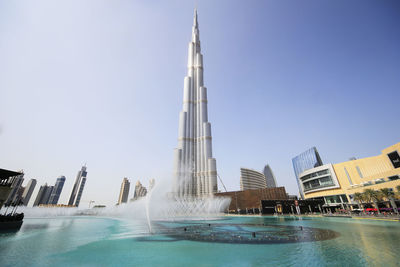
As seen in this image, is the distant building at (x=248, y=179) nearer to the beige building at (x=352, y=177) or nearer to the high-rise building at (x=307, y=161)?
the high-rise building at (x=307, y=161)

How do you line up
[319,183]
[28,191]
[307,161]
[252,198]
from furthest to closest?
[28,191], [307,161], [252,198], [319,183]

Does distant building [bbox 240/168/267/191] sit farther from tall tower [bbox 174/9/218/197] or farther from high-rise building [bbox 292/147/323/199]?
tall tower [bbox 174/9/218/197]

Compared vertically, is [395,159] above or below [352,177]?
above

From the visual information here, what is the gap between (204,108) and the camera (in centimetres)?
13688

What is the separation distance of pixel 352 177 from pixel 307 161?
288ft

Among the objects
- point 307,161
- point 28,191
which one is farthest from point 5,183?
point 28,191

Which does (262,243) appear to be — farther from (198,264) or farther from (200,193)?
(200,193)

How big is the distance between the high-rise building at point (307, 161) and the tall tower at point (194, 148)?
78020 mm

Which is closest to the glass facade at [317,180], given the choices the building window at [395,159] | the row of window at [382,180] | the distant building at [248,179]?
the row of window at [382,180]

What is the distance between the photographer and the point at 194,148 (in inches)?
5138

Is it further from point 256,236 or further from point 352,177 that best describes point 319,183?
point 256,236

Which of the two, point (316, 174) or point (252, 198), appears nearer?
point (316, 174)

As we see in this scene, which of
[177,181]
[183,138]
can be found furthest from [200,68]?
[177,181]

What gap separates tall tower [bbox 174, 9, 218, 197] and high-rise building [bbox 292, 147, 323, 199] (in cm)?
7802
